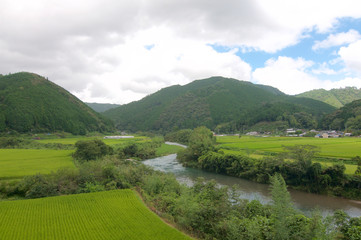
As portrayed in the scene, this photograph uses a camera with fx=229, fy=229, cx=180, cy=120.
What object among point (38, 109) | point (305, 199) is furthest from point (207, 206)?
point (38, 109)

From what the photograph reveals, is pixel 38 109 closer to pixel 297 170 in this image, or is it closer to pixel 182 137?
pixel 182 137

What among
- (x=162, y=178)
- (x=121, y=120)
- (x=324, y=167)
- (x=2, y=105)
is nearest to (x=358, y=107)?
(x=324, y=167)

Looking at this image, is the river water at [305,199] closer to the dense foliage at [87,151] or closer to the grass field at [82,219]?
the grass field at [82,219]

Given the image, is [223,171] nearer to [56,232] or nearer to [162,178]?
[162,178]

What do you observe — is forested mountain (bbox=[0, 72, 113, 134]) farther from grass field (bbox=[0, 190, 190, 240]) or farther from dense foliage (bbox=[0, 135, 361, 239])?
grass field (bbox=[0, 190, 190, 240])

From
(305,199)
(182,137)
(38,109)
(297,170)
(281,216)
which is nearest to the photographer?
(281,216)
